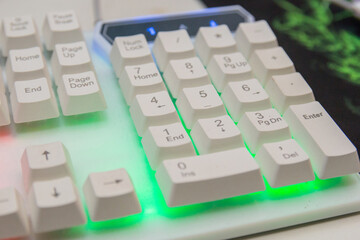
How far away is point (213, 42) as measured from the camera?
1.84ft

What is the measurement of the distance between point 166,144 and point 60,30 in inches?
8.6

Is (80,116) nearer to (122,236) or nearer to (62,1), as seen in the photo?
(122,236)

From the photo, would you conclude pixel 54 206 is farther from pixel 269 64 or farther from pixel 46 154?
pixel 269 64

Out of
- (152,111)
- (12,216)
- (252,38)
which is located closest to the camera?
(12,216)

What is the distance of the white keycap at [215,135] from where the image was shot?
17.4 inches

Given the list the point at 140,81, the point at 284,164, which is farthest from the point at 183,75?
the point at 284,164

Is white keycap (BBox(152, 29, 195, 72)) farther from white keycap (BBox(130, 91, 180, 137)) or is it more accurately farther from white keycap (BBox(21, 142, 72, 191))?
white keycap (BBox(21, 142, 72, 191))

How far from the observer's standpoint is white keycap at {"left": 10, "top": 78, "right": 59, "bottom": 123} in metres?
0.47

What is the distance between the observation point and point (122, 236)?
1.30 ft

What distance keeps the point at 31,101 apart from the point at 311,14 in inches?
18.4

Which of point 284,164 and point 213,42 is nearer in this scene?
point 284,164

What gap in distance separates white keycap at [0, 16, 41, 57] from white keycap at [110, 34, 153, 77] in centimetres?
9

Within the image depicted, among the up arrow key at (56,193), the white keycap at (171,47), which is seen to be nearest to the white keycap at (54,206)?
the up arrow key at (56,193)

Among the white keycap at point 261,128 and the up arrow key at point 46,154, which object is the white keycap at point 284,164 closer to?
the white keycap at point 261,128
